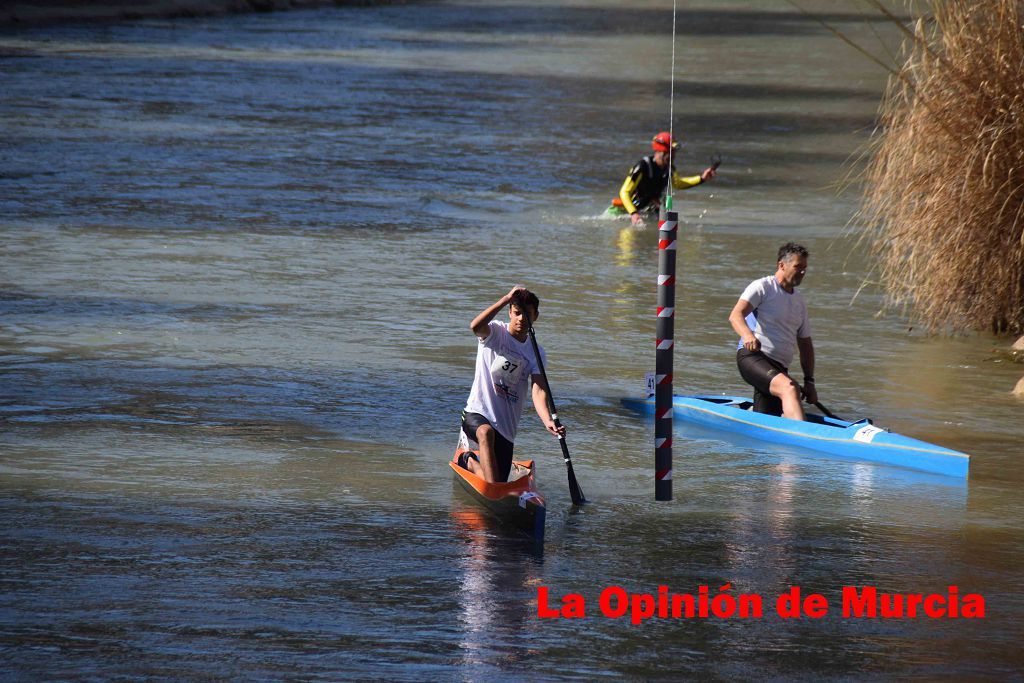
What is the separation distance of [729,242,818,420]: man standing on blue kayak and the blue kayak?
187 millimetres

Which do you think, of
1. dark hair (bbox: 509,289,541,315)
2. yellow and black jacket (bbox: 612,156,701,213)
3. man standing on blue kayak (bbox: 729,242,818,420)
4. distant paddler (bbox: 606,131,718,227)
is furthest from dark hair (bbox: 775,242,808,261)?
yellow and black jacket (bbox: 612,156,701,213)

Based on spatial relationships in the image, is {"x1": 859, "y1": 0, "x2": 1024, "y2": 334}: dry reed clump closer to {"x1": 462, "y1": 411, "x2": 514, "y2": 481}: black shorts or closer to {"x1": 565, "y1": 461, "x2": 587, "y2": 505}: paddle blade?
{"x1": 565, "y1": 461, "x2": 587, "y2": 505}: paddle blade

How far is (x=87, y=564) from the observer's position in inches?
349

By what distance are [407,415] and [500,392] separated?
2.38m

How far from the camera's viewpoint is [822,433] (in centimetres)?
1220

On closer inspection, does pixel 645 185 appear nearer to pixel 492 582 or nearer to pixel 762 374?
pixel 762 374

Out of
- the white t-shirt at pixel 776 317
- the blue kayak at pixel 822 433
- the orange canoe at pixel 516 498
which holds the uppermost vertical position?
the white t-shirt at pixel 776 317

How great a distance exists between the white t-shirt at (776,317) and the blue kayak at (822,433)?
55 centimetres

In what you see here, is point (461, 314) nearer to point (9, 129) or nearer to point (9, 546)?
point (9, 546)

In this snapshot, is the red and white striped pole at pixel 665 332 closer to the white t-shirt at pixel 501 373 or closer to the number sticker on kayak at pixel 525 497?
the white t-shirt at pixel 501 373

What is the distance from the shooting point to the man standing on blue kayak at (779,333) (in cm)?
1234

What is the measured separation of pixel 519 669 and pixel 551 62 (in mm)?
36399

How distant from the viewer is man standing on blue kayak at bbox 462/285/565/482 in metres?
10.4

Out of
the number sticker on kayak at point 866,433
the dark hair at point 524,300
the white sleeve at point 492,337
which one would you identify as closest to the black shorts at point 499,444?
the white sleeve at point 492,337
